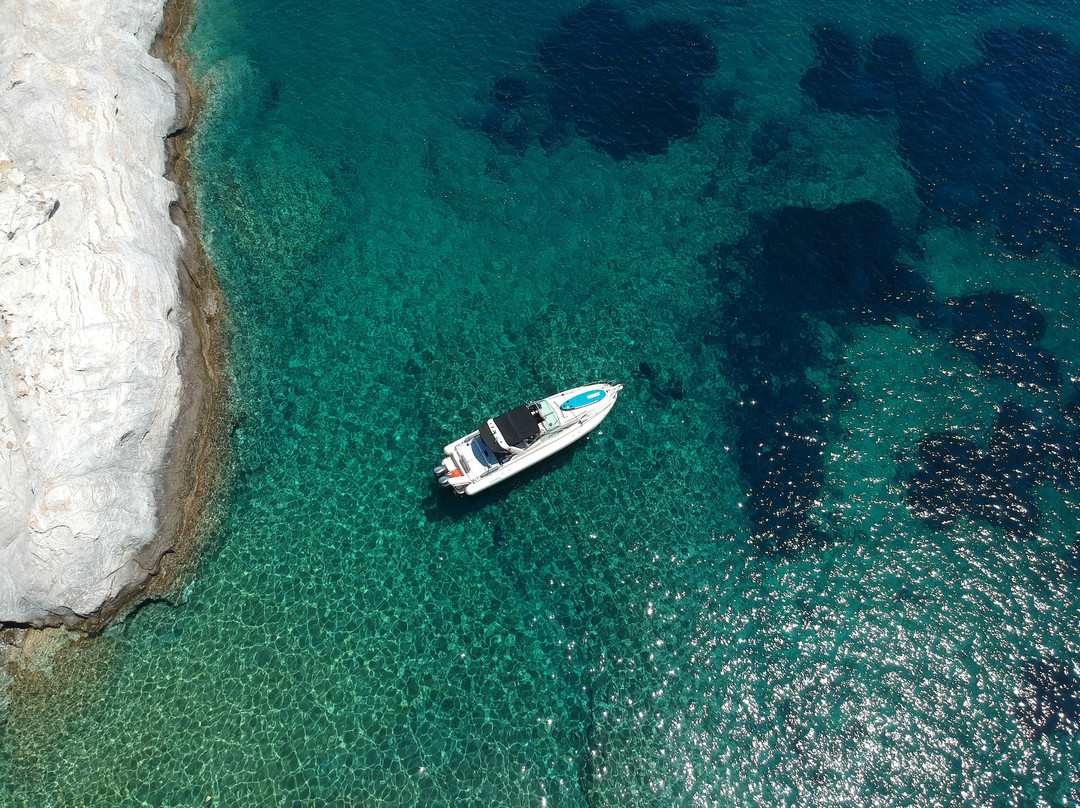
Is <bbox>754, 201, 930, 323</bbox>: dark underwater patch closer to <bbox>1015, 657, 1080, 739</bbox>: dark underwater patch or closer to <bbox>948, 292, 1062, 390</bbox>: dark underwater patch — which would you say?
<bbox>948, 292, 1062, 390</bbox>: dark underwater patch

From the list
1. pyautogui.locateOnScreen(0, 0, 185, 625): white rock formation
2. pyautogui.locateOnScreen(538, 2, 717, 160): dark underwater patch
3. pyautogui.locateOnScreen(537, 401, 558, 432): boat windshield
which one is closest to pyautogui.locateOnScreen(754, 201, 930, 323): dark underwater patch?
pyautogui.locateOnScreen(538, 2, 717, 160): dark underwater patch

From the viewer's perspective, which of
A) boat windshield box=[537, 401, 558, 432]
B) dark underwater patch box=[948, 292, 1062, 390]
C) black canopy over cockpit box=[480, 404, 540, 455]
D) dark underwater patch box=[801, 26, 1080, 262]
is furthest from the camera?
dark underwater patch box=[801, 26, 1080, 262]

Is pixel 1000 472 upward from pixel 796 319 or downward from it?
downward

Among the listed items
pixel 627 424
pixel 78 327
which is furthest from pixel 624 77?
pixel 78 327

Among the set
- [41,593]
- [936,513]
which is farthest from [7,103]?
[936,513]

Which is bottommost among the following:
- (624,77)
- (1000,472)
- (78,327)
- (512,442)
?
(1000,472)

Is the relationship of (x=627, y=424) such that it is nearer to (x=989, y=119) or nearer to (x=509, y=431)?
(x=509, y=431)

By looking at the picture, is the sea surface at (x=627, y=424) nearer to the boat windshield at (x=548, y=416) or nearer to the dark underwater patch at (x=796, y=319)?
the dark underwater patch at (x=796, y=319)
